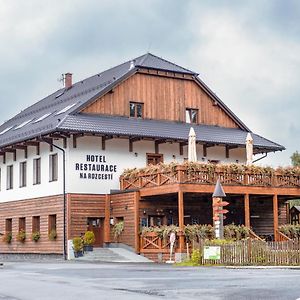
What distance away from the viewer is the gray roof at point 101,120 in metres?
38.0

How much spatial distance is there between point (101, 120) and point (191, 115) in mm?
6633

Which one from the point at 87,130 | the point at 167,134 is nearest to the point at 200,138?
the point at 167,134

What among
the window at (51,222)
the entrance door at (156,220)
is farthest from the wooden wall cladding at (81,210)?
the entrance door at (156,220)

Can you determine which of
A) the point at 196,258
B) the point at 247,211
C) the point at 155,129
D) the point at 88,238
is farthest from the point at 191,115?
the point at 196,258

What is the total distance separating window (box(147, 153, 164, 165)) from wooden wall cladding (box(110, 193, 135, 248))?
3.54m

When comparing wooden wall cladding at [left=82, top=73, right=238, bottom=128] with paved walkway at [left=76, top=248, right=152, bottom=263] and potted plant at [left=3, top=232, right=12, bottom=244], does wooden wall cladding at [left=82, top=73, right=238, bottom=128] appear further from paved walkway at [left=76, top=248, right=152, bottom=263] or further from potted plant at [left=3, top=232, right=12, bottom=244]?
potted plant at [left=3, top=232, right=12, bottom=244]

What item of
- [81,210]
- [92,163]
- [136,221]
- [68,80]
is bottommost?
[136,221]

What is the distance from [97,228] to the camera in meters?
38.4

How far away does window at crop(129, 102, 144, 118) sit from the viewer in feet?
134

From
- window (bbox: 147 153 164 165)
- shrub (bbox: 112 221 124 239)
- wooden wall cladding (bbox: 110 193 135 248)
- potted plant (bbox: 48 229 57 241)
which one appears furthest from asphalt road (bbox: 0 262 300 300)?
window (bbox: 147 153 164 165)

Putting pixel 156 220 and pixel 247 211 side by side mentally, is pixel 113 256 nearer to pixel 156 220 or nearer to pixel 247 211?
pixel 156 220

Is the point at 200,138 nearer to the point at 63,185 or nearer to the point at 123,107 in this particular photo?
the point at 123,107

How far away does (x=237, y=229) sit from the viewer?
3422 cm

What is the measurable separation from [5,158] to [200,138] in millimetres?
12159
